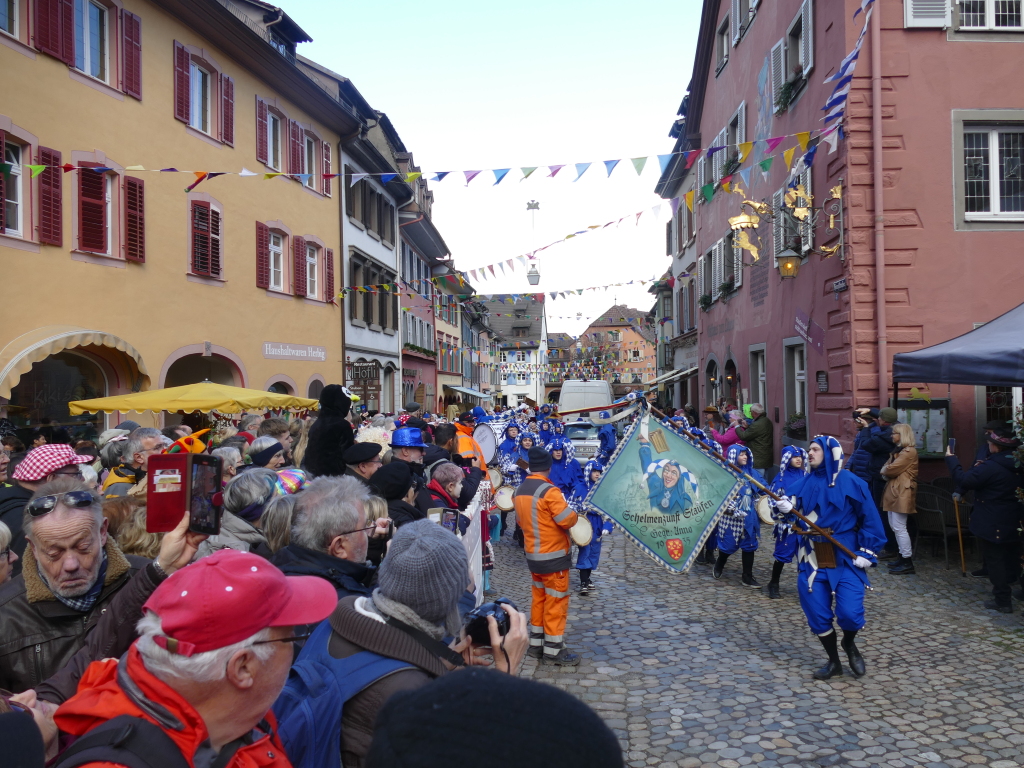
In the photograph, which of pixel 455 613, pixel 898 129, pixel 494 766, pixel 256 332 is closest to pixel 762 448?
pixel 898 129

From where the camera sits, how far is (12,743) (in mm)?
1255

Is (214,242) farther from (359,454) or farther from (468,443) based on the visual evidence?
(359,454)

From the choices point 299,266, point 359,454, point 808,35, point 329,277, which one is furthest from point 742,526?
point 329,277

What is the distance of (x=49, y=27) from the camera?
11.3 metres

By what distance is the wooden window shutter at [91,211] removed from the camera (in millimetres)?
12047

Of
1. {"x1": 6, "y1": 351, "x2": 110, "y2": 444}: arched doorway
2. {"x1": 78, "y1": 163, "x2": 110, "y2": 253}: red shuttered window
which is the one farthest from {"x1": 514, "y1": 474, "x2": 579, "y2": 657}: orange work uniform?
{"x1": 78, "y1": 163, "x2": 110, "y2": 253}: red shuttered window

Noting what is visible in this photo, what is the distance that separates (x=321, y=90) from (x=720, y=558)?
16165 millimetres

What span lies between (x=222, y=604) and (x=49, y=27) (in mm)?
12789

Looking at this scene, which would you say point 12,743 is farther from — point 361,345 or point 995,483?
point 361,345

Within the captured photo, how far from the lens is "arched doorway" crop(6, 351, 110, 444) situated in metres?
11.4

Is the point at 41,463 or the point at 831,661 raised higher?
the point at 41,463

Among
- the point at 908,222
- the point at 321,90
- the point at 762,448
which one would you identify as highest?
the point at 321,90

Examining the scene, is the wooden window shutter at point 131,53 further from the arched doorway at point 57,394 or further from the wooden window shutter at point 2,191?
the arched doorway at point 57,394

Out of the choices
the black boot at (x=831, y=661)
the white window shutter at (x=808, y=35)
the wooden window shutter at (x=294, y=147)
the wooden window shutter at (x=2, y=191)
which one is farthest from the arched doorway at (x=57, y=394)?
the white window shutter at (x=808, y=35)
